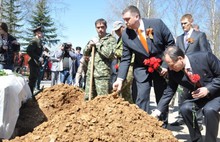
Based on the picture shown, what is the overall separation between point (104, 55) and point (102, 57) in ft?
0.56

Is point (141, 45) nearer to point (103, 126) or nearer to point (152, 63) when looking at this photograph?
point (152, 63)

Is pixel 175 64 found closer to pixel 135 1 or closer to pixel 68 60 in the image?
pixel 68 60

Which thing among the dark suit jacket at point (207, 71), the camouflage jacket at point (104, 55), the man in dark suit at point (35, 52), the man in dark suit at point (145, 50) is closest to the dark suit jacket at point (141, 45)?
the man in dark suit at point (145, 50)

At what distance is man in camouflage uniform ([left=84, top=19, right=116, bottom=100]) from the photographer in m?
5.38

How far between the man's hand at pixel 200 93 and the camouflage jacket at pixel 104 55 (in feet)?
5.38

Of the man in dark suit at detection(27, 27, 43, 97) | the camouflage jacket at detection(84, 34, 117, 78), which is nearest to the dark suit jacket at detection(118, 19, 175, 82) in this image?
the camouflage jacket at detection(84, 34, 117, 78)

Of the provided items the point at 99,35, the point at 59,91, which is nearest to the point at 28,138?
the point at 99,35

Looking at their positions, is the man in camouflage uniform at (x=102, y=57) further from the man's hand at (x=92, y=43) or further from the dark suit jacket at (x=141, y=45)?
the dark suit jacket at (x=141, y=45)

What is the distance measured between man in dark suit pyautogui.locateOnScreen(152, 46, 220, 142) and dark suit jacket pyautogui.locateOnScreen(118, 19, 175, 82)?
0.52m

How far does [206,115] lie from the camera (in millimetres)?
4051

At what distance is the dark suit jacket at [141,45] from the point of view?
479cm

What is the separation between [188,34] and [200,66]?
240 cm

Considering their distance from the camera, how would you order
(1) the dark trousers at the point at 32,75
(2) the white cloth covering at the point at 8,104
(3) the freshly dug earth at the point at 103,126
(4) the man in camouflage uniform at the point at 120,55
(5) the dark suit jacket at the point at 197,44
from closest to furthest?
(3) the freshly dug earth at the point at 103,126, (2) the white cloth covering at the point at 8,104, (4) the man in camouflage uniform at the point at 120,55, (5) the dark suit jacket at the point at 197,44, (1) the dark trousers at the point at 32,75

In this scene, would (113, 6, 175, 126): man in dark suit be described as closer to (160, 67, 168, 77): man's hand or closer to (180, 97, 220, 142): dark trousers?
(160, 67, 168, 77): man's hand
